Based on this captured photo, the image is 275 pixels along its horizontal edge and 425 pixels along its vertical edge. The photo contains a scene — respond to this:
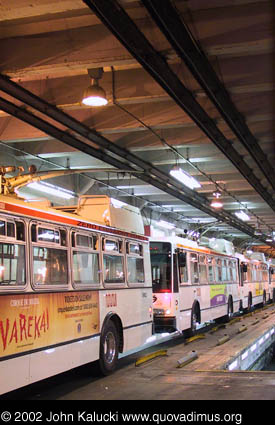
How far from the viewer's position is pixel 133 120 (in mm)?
11922

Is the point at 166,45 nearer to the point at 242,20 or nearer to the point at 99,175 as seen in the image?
the point at 242,20

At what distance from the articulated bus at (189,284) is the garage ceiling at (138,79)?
8.85 ft

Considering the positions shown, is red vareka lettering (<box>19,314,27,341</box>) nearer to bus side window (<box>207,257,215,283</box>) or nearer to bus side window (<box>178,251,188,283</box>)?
bus side window (<box>178,251,188,283</box>)

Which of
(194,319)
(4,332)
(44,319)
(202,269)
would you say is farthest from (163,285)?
(4,332)

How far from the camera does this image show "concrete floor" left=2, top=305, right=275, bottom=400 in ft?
26.0

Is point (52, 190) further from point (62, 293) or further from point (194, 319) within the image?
point (62, 293)

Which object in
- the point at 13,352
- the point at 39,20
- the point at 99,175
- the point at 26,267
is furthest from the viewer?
the point at 99,175

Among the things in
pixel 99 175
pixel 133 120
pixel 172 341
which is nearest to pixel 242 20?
pixel 133 120

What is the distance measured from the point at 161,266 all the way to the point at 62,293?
7.16 m

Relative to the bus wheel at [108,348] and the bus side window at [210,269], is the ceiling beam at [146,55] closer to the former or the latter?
the bus wheel at [108,348]

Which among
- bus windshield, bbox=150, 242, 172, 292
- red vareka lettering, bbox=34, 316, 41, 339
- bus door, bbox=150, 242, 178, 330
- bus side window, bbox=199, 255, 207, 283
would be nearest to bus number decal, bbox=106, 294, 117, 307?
red vareka lettering, bbox=34, 316, 41, 339

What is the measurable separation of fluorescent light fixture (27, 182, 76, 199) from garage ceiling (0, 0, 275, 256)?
29.0 inches

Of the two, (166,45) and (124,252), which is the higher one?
(166,45)
